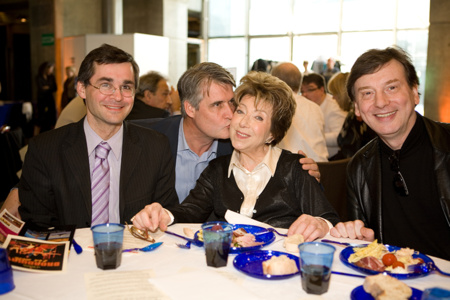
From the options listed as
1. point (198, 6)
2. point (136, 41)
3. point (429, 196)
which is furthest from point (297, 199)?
point (198, 6)

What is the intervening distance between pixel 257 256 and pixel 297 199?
827 mm

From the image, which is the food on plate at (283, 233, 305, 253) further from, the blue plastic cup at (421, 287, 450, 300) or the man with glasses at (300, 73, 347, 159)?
the man with glasses at (300, 73, 347, 159)

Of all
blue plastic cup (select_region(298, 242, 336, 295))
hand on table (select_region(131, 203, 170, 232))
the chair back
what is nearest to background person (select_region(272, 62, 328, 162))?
the chair back

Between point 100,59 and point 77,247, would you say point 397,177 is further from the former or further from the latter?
point 100,59

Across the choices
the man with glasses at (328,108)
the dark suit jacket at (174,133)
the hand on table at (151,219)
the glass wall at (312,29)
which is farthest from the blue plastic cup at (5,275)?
the glass wall at (312,29)

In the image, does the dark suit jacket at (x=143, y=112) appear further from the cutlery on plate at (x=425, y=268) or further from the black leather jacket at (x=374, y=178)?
the cutlery on plate at (x=425, y=268)

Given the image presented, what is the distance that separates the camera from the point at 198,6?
1527cm

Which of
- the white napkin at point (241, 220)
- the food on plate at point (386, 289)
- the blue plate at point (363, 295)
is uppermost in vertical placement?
the food on plate at point (386, 289)

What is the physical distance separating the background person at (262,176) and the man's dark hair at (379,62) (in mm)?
381

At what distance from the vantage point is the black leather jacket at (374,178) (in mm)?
2178

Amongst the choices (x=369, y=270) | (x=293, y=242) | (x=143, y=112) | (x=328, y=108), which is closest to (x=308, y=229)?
(x=293, y=242)

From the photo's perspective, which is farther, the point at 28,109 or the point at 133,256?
the point at 28,109

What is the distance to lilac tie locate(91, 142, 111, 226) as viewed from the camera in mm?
2363

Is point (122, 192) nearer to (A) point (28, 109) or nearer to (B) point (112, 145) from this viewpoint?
(B) point (112, 145)
